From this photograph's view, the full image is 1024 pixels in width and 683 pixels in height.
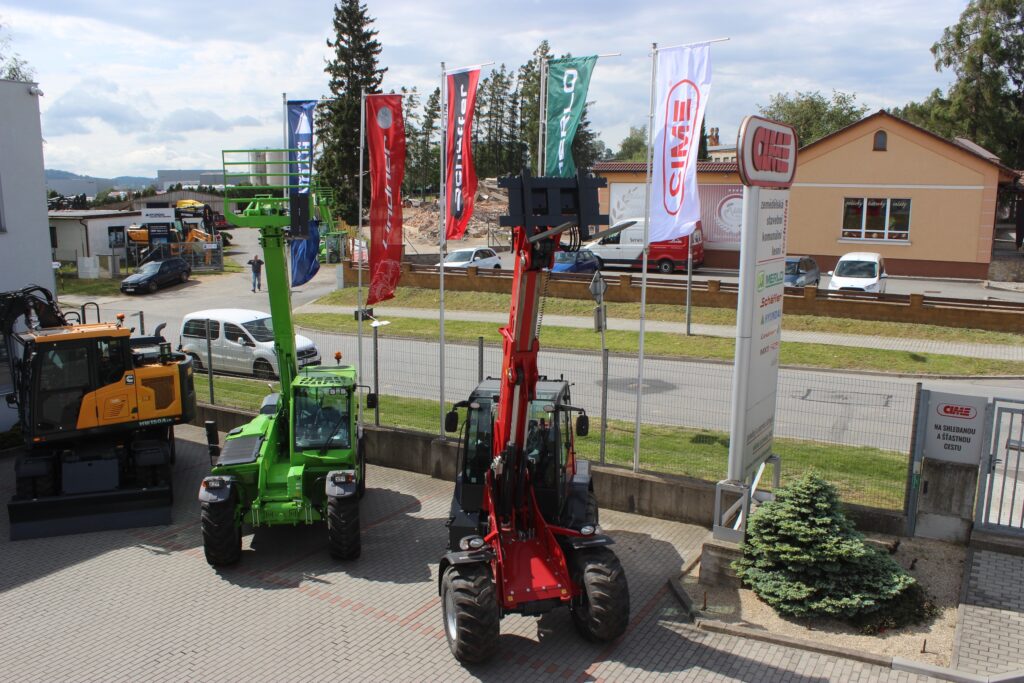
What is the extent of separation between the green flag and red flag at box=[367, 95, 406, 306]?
8.06 ft

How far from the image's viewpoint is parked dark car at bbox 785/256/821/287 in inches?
1133

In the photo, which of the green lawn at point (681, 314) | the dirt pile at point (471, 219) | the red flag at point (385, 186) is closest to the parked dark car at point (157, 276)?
the green lawn at point (681, 314)

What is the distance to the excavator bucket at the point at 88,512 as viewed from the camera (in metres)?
11.6

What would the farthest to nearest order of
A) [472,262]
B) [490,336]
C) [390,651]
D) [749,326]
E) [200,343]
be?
[472,262] < [490,336] < [200,343] < [749,326] < [390,651]

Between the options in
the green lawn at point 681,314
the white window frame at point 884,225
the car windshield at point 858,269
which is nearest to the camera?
the green lawn at point 681,314

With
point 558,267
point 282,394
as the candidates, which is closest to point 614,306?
point 558,267

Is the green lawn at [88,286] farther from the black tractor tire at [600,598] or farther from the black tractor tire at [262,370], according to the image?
the black tractor tire at [600,598]

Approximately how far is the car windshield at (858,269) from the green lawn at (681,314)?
3914mm

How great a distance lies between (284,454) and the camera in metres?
11.5

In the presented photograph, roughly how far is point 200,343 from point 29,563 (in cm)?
1107

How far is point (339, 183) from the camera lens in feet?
186

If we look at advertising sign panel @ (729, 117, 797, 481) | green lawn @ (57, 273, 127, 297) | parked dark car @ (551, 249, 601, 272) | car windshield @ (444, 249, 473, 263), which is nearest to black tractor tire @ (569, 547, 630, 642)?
advertising sign panel @ (729, 117, 797, 481)

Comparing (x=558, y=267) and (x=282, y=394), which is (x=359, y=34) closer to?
(x=558, y=267)

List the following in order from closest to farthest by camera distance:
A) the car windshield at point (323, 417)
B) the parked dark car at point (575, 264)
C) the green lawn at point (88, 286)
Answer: the car windshield at point (323, 417)
the parked dark car at point (575, 264)
the green lawn at point (88, 286)
